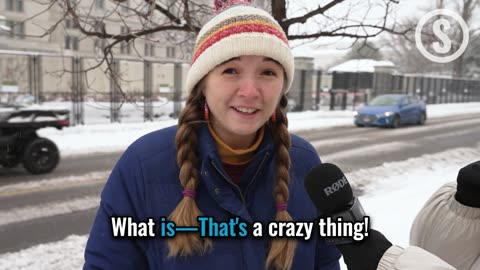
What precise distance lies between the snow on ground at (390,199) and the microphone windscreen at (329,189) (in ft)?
12.0

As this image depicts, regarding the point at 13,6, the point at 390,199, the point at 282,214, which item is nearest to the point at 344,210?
the point at 282,214

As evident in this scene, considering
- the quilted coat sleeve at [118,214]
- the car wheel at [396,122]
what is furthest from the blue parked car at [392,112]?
the quilted coat sleeve at [118,214]

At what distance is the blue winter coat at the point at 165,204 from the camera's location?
1610 millimetres

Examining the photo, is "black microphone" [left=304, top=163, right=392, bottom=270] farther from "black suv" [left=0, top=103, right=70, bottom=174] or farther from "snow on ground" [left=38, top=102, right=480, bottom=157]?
"snow on ground" [left=38, top=102, right=480, bottom=157]

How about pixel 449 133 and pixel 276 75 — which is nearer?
pixel 276 75

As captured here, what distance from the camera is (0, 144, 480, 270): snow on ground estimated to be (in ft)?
15.3

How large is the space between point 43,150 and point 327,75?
22.7 m

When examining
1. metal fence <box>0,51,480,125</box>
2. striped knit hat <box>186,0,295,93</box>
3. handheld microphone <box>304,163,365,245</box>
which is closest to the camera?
handheld microphone <box>304,163,365,245</box>

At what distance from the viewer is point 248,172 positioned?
169cm

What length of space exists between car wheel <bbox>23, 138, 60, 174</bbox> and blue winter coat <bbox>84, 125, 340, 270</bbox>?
24.3 feet

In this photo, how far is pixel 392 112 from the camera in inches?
706

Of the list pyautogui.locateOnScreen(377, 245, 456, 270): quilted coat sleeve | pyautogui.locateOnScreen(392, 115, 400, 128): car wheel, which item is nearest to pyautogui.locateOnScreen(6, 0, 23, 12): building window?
pyautogui.locateOnScreen(392, 115, 400, 128): car wheel

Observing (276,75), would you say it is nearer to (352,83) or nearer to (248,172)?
(248,172)

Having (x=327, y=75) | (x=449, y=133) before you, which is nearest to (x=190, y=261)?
(x=449, y=133)
